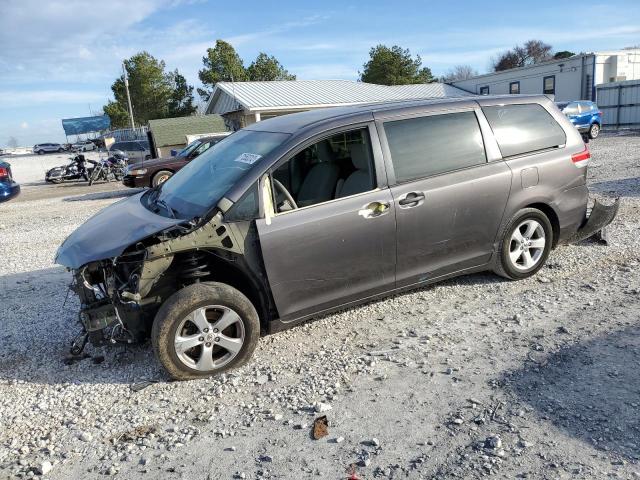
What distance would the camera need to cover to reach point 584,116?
2281 centimetres

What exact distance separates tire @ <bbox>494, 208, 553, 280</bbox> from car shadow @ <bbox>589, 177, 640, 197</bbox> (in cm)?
497

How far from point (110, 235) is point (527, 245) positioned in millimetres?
3782

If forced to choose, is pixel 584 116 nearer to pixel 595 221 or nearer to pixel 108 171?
pixel 595 221

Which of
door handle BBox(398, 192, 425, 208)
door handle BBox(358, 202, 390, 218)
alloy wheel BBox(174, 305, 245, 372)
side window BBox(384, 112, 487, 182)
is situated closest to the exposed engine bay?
alloy wheel BBox(174, 305, 245, 372)

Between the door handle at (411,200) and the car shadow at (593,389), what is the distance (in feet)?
4.90

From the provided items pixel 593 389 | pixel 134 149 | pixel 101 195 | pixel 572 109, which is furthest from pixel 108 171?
pixel 593 389

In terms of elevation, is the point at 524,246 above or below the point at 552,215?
below

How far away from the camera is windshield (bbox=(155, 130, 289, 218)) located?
3.95 metres

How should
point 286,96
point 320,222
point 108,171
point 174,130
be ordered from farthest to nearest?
point 286,96, point 174,130, point 108,171, point 320,222

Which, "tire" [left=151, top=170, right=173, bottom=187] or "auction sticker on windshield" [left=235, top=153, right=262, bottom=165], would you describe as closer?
"auction sticker on windshield" [left=235, top=153, right=262, bottom=165]

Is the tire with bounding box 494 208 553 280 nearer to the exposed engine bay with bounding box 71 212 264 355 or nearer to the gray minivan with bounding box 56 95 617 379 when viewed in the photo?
the gray minivan with bounding box 56 95 617 379

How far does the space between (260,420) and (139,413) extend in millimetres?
837

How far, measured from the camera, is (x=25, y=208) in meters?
14.0

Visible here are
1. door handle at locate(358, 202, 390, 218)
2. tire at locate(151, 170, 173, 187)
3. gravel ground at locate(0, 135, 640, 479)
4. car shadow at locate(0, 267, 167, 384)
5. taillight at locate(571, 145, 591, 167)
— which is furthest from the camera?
tire at locate(151, 170, 173, 187)
